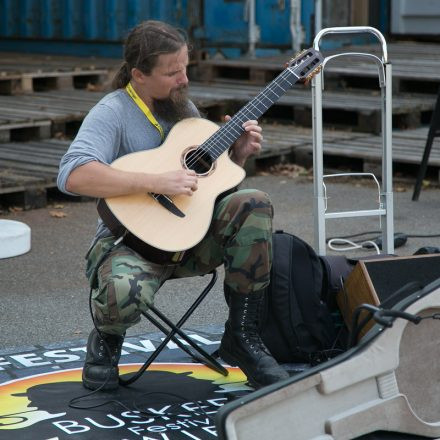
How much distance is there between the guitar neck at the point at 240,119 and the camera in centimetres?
378

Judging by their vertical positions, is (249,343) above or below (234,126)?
below

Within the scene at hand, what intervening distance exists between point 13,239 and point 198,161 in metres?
2.26

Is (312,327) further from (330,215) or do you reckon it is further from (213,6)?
(213,6)

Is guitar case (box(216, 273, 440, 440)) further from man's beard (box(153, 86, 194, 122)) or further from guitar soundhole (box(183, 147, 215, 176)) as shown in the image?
man's beard (box(153, 86, 194, 122))

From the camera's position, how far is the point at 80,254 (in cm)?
590

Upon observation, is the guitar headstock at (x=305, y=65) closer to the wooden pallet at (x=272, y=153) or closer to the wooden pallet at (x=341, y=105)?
the wooden pallet at (x=272, y=153)

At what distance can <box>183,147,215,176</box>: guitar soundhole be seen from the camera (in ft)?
12.4

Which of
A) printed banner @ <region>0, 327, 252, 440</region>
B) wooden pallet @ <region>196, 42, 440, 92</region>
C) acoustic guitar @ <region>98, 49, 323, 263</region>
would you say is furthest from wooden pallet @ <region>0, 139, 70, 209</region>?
acoustic guitar @ <region>98, 49, 323, 263</region>

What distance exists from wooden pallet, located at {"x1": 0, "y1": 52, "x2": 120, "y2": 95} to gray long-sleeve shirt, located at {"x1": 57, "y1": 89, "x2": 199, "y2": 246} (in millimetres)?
5715

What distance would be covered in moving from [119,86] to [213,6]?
6.81 meters

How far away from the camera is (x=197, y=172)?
3809 millimetres

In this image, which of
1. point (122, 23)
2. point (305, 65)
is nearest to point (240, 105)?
point (122, 23)

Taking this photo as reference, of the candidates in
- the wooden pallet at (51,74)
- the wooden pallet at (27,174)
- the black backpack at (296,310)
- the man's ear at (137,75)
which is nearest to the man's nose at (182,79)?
the man's ear at (137,75)

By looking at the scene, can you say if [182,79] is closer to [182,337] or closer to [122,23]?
[182,337]
